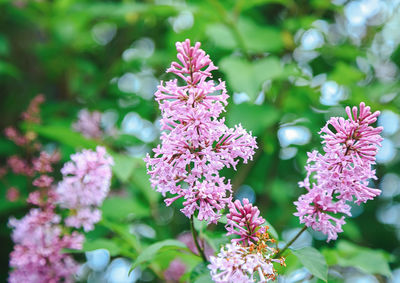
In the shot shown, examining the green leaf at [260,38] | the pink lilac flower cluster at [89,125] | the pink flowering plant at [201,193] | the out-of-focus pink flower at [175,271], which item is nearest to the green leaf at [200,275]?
the pink flowering plant at [201,193]

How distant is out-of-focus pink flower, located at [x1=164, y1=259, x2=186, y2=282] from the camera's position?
282 cm

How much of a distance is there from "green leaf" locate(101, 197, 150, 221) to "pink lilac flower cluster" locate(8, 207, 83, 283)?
612mm

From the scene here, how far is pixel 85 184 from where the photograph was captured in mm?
2014

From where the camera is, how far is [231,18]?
2965 millimetres

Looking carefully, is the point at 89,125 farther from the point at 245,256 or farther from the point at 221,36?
the point at 245,256

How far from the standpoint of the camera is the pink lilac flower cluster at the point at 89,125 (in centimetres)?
323

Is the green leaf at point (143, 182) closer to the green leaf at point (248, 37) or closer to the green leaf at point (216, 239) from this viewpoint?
the green leaf at point (248, 37)

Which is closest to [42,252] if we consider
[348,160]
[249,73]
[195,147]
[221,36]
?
[195,147]

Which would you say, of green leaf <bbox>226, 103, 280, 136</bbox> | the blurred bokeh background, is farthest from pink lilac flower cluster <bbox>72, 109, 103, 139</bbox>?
green leaf <bbox>226, 103, 280, 136</bbox>

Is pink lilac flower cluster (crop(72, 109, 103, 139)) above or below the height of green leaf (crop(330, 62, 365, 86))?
below

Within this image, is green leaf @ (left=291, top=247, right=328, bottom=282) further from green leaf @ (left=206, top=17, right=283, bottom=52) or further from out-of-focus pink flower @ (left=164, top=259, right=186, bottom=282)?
green leaf @ (left=206, top=17, right=283, bottom=52)

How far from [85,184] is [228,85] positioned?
4.01 ft

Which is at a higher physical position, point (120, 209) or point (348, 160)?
point (348, 160)

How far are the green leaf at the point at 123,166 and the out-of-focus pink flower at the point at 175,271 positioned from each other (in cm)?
80
